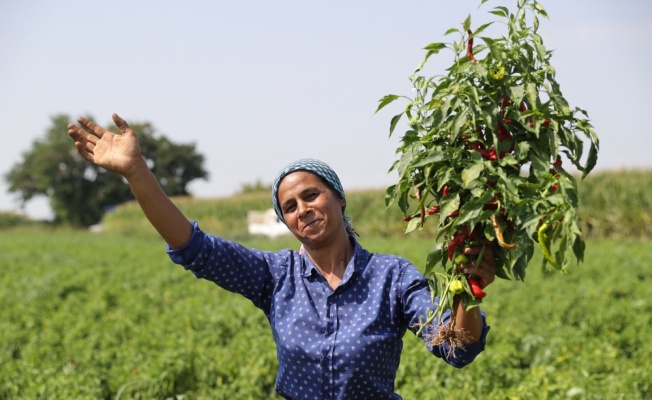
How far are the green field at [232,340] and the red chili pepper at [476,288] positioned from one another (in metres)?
2.26

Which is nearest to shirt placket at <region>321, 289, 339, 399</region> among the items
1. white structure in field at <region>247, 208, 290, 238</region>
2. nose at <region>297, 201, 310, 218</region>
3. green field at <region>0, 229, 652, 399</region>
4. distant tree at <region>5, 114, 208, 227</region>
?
nose at <region>297, 201, 310, 218</region>

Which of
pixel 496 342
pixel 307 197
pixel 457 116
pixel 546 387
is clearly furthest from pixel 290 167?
pixel 496 342

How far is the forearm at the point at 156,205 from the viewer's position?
2.81 m

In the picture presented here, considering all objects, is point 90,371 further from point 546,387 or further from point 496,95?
point 496,95

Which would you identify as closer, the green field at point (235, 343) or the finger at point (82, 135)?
the finger at point (82, 135)

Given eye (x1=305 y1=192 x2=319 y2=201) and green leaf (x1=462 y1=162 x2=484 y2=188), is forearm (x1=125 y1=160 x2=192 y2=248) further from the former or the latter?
green leaf (x1=462 y1=162 x2=484 y2=188)

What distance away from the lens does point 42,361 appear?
6.40 m

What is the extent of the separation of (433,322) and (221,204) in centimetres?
3771

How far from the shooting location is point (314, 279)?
3.01m

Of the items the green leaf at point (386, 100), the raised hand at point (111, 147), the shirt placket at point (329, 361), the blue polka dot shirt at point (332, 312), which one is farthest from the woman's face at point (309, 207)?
the raised hand at point (111, 147)

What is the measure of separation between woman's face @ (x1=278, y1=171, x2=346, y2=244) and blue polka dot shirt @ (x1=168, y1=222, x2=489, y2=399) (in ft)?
0.48

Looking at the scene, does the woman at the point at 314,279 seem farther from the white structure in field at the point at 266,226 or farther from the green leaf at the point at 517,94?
the white structure in field at the point at 266,226

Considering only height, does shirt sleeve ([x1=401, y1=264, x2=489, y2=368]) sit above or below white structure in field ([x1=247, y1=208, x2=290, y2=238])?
below

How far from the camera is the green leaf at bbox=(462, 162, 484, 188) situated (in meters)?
2.37
